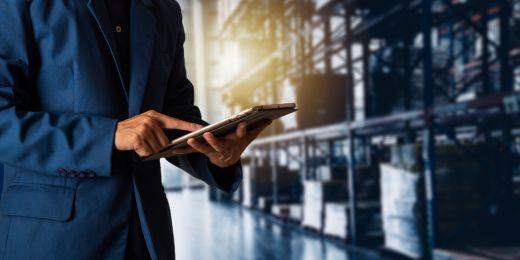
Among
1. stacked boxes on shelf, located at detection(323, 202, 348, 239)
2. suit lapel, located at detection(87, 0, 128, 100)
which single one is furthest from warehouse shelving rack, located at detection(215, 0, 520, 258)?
suit lapel, located at detection(87, 0, 128, 100)

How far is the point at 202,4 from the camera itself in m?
22.4

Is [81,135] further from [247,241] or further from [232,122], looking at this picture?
[247,241]

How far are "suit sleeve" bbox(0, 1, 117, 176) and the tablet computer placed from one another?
A: 0.13 metres

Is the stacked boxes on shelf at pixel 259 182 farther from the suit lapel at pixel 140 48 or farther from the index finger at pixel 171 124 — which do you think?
the index finger at pixel 171 124

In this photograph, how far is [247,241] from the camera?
7.31 meters

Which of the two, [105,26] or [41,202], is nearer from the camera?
[41,202]

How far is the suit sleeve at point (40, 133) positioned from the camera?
111 centimetres

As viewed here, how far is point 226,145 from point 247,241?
6.29 metres

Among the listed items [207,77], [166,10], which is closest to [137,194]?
[166,10]

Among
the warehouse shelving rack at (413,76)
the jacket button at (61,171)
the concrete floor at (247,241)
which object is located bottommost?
the concrete floor at (247,241)

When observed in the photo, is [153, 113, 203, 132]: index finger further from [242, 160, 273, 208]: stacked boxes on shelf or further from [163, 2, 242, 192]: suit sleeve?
[242, 160, 273, 208]: stacked boxes on shelf

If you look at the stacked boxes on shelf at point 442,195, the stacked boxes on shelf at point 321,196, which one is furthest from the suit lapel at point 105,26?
the stacked boxes on shelf at point 321,196

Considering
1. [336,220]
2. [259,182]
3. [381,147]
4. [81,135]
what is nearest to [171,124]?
[81,135]

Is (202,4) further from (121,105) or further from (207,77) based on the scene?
(121,105)
